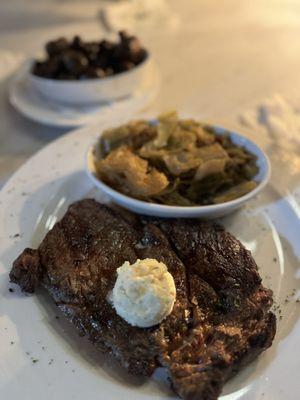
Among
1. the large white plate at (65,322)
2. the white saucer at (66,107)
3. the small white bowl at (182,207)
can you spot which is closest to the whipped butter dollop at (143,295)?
the large white plate at (65,322)

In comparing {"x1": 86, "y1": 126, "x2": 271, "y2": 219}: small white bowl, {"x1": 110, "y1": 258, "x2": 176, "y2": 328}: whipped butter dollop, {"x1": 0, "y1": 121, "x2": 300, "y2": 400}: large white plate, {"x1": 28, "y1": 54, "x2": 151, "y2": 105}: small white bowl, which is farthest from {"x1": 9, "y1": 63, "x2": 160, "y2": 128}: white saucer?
{"x1": 110, "y1": 258, "x2": 176, "y2": 328}: whipped butter dollop

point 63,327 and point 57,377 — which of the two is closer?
point 57,377

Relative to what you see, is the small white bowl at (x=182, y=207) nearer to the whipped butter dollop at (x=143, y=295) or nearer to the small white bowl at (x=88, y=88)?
the whipped butter dollop at (x=143, y=295)

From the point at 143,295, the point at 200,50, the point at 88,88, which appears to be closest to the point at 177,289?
the point at 143,295

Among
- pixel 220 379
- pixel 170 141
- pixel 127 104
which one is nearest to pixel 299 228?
pixel 170 141

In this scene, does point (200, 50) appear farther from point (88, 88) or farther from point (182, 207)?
point (182, 207)

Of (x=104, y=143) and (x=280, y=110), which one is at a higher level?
(x=104, y=143)

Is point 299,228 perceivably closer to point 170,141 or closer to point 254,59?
point 170,141
